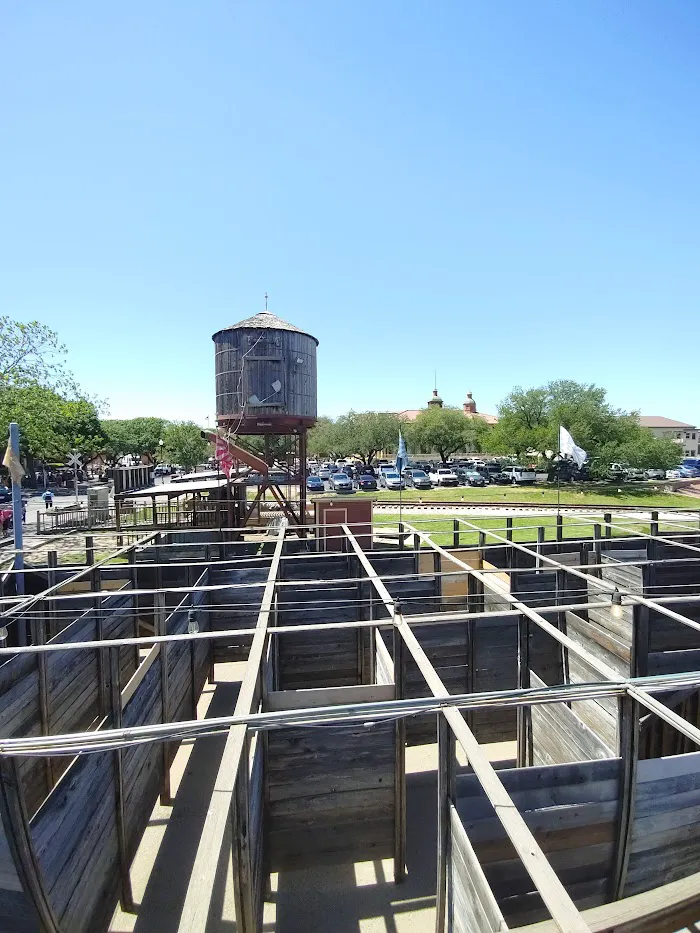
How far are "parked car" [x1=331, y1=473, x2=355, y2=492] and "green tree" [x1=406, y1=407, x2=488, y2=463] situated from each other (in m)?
22.9

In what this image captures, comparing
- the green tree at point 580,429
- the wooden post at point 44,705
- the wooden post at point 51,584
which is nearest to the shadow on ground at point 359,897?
the wooden post at point 44,705

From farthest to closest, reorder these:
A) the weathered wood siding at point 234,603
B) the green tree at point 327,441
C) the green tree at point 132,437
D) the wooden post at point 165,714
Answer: the green tree at point 132,437
the green tree at point 327,441
the weathered wood siding at point 234,603
the wooden post at point 165,714

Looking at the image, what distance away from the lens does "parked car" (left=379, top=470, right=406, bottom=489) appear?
140 feet

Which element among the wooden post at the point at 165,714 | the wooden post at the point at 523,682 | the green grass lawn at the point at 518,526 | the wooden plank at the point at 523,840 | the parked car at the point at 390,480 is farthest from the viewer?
the parked car at the point at 390,480

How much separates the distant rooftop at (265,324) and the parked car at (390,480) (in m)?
23.4

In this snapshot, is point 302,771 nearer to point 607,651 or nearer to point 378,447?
point 607,651

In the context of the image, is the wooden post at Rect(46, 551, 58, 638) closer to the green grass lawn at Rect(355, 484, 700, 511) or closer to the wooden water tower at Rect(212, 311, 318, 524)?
the wooden water tower at Rect(212, 311, 318, 524)

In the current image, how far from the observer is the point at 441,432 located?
62.8 meters

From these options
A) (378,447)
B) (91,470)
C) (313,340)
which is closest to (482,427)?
(378,447)

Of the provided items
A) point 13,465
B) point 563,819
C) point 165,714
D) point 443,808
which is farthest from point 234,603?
point 563,819

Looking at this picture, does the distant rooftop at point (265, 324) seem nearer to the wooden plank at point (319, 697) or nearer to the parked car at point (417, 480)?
the wooden plank at point (319, 697)

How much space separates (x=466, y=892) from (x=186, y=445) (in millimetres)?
70988

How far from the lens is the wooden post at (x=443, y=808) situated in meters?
3.70

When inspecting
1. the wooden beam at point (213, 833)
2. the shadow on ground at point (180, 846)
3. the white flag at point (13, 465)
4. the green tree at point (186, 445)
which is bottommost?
the shadow on ground at point (180, 846)
